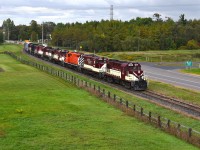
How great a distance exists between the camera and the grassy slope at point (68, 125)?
2192 cm

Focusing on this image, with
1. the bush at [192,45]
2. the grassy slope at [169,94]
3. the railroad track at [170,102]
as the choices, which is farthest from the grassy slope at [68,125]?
the bush at [192,45]

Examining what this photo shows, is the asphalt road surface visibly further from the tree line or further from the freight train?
the tree line

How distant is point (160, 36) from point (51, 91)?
10157 cm

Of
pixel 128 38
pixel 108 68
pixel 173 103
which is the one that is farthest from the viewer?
pixel 128 38

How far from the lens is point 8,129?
80.7 feet

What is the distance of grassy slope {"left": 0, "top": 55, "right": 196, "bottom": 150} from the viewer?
863 inches

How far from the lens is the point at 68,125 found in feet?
86.5

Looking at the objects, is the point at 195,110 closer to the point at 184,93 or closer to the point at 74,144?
the point at 184,93

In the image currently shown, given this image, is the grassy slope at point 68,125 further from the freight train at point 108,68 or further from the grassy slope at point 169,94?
the freight train at point 108,68

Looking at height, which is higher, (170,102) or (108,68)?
(108,68)

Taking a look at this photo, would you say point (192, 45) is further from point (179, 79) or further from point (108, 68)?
point (108, 68)

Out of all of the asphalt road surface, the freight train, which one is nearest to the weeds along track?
the freight train

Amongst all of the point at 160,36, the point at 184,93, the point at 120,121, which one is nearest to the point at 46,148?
the point at 120,121

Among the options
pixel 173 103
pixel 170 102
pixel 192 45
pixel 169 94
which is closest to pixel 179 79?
pixel 169 94
